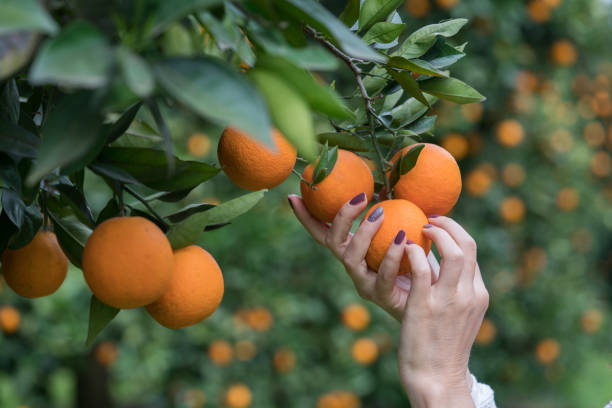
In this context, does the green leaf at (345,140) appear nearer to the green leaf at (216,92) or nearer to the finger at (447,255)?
the finger at (447,255)

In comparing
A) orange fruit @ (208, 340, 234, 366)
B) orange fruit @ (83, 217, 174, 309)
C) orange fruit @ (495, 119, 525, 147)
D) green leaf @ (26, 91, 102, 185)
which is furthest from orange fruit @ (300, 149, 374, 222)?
orange fruit @ (495, 119, 525, 147)

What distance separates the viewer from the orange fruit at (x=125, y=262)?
0.44m

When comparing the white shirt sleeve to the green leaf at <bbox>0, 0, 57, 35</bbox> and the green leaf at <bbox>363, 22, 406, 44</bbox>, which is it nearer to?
the green leaf at <bbox>363, 22, 406, 44</bbox>

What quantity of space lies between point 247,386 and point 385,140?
1.66 m

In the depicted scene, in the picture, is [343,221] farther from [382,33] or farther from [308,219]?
[382,33]

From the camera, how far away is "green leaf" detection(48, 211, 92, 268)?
56cm

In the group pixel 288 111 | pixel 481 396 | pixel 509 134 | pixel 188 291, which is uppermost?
pixel 288 111

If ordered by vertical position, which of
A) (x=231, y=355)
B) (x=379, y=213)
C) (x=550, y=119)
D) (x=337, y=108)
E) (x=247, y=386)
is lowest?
(x=247, y=386)

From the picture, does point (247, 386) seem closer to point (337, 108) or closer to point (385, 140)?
point (385, 140)

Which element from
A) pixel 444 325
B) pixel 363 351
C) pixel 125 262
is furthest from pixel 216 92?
pixel 363 351

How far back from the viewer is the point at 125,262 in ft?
1.44

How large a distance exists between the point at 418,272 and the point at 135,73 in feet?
1.50

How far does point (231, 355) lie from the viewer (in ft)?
6.57

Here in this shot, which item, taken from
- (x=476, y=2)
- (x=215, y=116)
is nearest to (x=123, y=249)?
(x=215, y=116)
